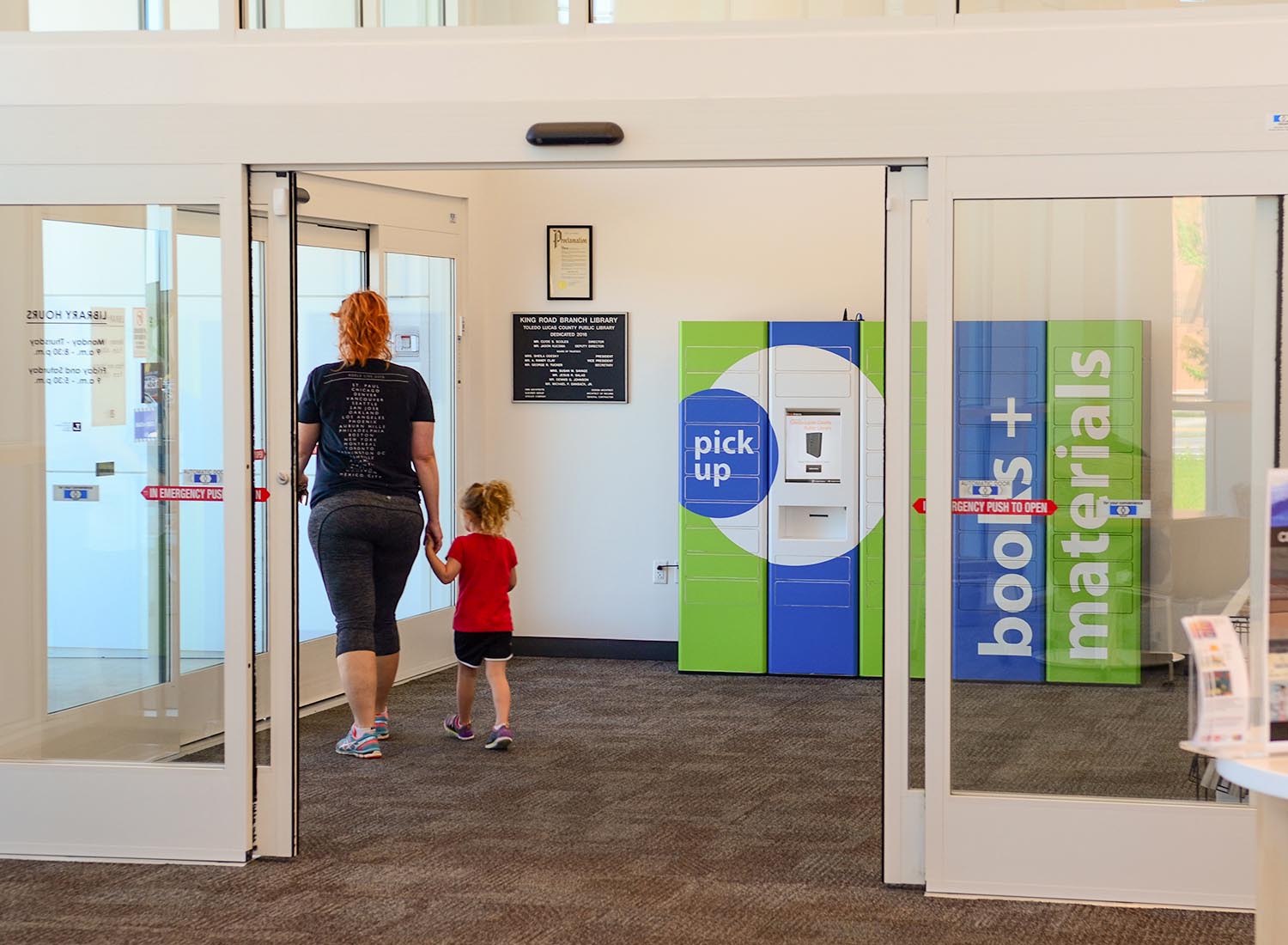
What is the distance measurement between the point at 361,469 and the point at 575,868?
1.77m

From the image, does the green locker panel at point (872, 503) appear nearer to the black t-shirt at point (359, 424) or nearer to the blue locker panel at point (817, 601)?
the blue locker panel at point (817, 601)

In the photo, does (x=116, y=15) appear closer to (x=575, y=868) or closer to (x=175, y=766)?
(x=175, y=766)

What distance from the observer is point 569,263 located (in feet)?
25.5

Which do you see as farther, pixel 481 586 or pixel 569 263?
pixel 569 263

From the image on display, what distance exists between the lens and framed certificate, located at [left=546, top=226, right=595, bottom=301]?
774cm

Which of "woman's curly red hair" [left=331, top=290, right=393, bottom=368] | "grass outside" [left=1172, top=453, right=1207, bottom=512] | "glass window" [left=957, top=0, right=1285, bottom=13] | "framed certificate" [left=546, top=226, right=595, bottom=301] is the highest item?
"glass window" [left=957, top=0, right=1285, bottom=13]

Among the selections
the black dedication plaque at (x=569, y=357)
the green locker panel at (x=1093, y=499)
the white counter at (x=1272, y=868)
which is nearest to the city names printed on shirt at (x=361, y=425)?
the green locker panel at (x=1093, y=499)

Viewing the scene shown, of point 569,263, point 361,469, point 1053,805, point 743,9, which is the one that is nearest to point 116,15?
point 361,469

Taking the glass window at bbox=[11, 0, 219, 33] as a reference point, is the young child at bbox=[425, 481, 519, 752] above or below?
below

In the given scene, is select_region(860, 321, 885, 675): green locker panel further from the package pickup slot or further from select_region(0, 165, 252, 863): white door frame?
select_region(0, 165, 252, 863): white door frame

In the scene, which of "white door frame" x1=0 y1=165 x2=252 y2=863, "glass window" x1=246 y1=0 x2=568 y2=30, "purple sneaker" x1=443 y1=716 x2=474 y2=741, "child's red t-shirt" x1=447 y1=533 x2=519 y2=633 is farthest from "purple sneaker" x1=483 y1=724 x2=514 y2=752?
"glass window" x1=246 y1=0 x2=568 y2=30

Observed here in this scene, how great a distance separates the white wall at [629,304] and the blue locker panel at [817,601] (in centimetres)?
54

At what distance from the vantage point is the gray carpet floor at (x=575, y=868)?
3.71 m

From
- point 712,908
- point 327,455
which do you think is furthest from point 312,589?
point 712,908
